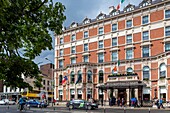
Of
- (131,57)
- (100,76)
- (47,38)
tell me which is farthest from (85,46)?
(47,38)

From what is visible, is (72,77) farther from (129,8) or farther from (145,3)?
(145,3)

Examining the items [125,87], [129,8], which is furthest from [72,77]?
[129,8]

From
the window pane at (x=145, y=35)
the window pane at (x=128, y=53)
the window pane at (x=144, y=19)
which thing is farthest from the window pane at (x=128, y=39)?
the window pane at (x=144, y=19)

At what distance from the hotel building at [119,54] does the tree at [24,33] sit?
4310 centimetres

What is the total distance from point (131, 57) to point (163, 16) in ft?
34.7

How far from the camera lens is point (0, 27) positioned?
19.7 feet

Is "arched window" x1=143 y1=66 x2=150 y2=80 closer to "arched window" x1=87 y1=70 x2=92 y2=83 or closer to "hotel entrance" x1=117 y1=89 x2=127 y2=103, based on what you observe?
"hotel entrance" x1=117 y1=89 x2=127 y2=103

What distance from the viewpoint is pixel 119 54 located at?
194ft

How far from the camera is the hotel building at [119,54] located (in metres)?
51.9

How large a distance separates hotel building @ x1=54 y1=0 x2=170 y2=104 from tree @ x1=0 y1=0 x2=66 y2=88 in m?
43.1

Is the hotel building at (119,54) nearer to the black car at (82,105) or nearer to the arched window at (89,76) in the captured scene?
the arched window at (89,76)

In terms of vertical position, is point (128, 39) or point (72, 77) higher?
point (128, 39)

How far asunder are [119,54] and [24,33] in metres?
53.8

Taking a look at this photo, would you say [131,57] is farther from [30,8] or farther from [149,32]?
[30,8]
